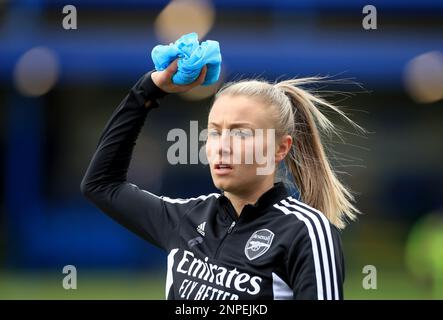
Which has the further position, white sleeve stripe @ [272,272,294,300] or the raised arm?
the raised arm

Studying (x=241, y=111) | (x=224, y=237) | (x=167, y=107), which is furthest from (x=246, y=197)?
(x=167, y=107)

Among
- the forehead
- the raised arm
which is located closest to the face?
the forehead

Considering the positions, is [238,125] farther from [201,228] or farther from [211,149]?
[201,228]

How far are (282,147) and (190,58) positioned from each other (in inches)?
16.0

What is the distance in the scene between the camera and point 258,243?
2.08m

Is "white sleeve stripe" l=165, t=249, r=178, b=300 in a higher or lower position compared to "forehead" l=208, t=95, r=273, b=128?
lower

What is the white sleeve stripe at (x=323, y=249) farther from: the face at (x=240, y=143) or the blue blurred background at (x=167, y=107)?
the blue blurred background at (x=167, y=107)

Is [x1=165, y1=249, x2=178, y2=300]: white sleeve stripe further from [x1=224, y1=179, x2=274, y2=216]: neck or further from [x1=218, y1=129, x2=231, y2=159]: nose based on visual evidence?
[x1=218, y1=129, x2=231, y2=159]: nose

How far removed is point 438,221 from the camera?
8.54 m

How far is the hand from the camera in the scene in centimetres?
217

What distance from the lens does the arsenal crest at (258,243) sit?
6.75 ft

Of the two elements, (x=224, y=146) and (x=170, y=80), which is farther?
(x=170, y=80)

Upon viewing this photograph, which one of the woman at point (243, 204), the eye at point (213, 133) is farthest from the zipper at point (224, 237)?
the eye at point (213, 133)

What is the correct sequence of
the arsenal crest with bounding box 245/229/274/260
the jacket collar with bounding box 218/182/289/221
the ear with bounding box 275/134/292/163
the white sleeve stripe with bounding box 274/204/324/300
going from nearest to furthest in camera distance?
the white sleeve stripe with bounding box 274/204/324/300 → the arsenal crest with bounding box 245/229/274/260 → the jacket collar with bounding box 218/182/289/221 → the ear with bounding box 275/134/292/163
